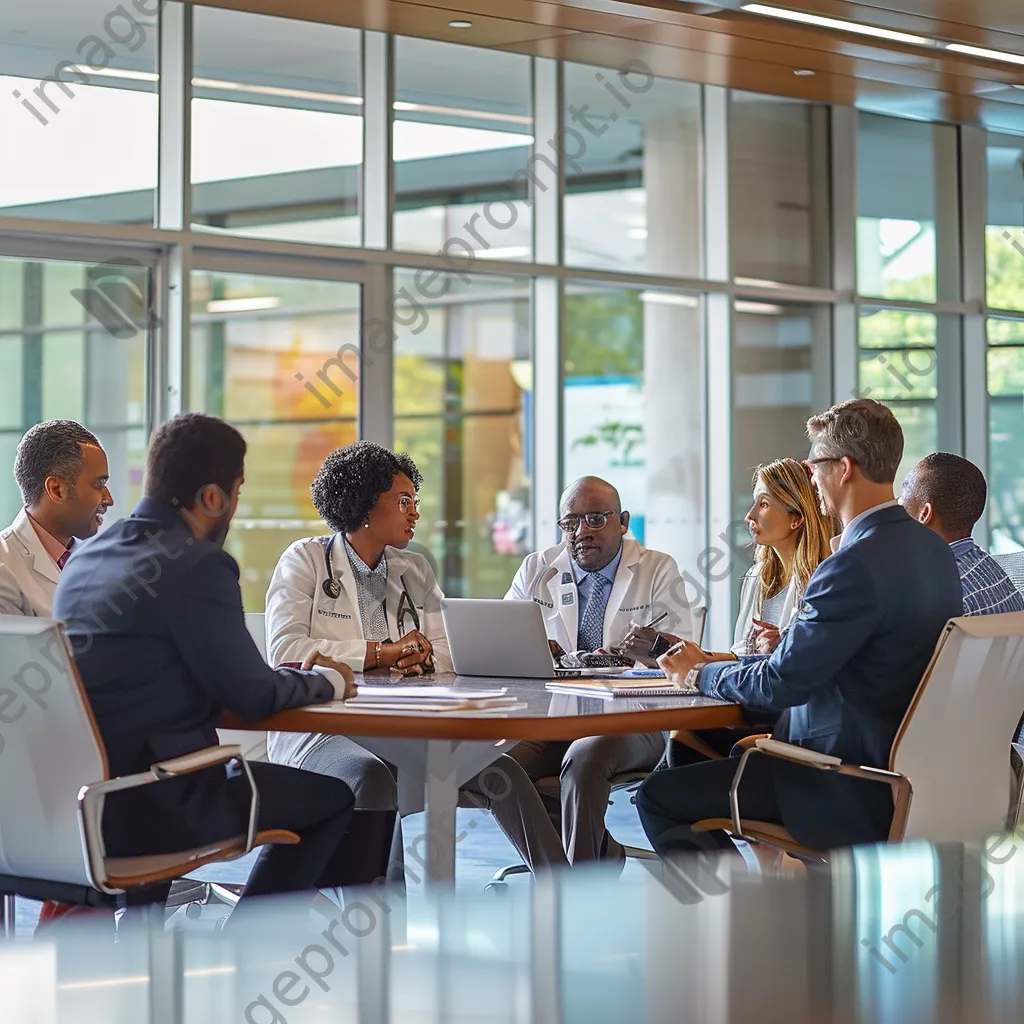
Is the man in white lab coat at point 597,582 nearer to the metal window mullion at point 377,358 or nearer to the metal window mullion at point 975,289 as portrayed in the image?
the metal window mullion at point 377,358

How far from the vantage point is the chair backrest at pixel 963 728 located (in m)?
3.00

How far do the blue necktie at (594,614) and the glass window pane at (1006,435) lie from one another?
17.4 feet

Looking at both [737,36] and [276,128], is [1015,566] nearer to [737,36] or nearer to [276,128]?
[737,36]

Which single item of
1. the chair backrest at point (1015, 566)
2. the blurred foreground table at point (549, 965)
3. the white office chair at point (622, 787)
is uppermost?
the chair backrest at point (1015, 566)

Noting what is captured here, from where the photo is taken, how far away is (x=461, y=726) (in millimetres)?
2920

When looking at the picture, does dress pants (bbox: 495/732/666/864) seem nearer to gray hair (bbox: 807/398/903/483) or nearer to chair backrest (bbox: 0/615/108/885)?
gray hair (bbox: 807/398/903/483)

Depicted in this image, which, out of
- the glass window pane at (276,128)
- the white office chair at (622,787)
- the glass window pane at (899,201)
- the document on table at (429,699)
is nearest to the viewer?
the document on table at (429,699)

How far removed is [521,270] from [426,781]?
4488 millimetres

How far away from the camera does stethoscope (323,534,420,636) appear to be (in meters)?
4.08

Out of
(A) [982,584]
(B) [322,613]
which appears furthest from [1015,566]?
(B) [322,613]

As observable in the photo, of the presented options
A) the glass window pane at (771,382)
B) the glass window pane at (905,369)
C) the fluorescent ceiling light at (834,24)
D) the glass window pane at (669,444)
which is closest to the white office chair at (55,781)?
the fluorescent ceiling light at (834,24)

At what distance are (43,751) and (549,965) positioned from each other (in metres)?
1.84

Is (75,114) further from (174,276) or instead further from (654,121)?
(654,121)

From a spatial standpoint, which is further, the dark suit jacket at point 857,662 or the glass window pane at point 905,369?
→ the glass window pane at point 905,369
